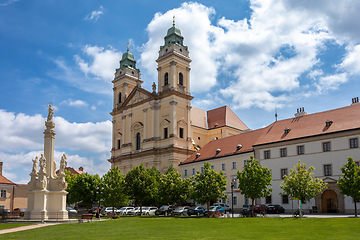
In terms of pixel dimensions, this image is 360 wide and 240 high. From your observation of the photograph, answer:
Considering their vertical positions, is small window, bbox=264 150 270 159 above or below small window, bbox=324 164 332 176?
above

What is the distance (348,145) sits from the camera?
45.8 meters

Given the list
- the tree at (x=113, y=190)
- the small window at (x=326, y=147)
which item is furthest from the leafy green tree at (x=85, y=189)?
the small window at (x=326, y=147)

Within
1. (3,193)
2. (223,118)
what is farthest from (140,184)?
(223,118)

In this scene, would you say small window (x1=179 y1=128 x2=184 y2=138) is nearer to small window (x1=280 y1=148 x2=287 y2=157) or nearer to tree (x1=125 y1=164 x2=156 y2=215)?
tree (x1=125 y1=164 x2=156 y2=215)

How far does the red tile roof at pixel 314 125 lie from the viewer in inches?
1876

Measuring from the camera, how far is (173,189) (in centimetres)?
5444

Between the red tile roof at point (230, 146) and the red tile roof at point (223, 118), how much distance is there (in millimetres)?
16525

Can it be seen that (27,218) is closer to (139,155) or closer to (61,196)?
(61,196)

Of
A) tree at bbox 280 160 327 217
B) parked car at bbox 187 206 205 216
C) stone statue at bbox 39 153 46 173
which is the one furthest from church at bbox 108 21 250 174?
stone statue at bbox 39 153 46 173

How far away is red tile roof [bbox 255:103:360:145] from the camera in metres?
47.7

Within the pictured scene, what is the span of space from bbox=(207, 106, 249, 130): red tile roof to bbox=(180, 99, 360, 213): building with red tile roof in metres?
24.9

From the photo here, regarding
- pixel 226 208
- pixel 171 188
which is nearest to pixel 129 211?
pixel 171 188

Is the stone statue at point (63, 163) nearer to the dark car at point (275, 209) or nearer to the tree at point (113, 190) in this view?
the tree at point (113, 190)

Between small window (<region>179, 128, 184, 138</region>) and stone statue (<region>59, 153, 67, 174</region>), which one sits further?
small window (<region>179, 128, 184, 138</region>)
